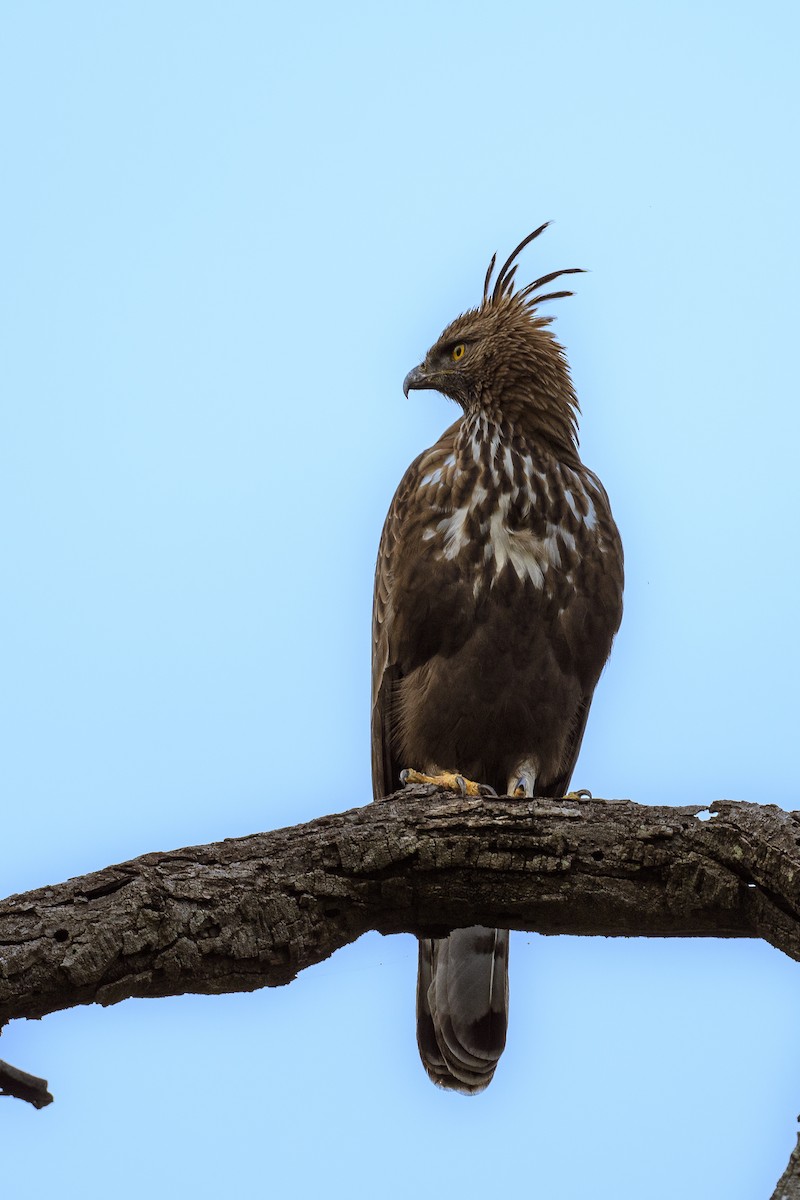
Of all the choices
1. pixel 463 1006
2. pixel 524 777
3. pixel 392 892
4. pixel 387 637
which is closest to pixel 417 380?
pixel 387 637

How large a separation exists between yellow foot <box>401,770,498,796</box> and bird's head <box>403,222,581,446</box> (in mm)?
1764

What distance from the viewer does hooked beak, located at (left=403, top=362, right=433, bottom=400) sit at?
22.3 feet

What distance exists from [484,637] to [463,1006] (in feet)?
4.86

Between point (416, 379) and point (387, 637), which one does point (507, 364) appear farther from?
point (387, 637)

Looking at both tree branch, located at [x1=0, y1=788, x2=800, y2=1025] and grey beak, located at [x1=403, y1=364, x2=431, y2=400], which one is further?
grey beak, located at [x1=403, y1=364, x2=431, y2=400]

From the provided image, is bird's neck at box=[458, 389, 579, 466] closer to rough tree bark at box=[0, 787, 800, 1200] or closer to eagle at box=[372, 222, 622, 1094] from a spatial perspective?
eagle at box=[372, 222, 622, 1094]

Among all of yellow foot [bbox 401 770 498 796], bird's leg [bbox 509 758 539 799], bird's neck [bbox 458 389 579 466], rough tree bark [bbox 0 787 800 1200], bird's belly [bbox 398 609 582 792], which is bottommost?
rough tree bark [bbox 0 787 800 1200]

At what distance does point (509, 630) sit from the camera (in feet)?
18.3

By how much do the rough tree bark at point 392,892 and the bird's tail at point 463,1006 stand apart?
1.30 m

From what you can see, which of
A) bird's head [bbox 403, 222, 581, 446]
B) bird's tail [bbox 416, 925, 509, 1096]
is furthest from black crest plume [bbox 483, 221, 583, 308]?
bird's tail [bbox 416, 925, 509, 1096]

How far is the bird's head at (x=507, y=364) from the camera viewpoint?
20.9ft

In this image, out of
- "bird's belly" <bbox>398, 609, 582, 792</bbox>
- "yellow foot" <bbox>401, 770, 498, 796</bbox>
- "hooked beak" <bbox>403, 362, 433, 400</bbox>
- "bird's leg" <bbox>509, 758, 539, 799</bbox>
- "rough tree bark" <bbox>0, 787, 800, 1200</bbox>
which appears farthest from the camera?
"hooked beak" <bbox>403, 362, 433, 400</bbox>

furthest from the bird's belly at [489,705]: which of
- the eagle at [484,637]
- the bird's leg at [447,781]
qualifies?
the bird's leg at [447,781]

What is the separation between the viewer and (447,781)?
517 centimetres
